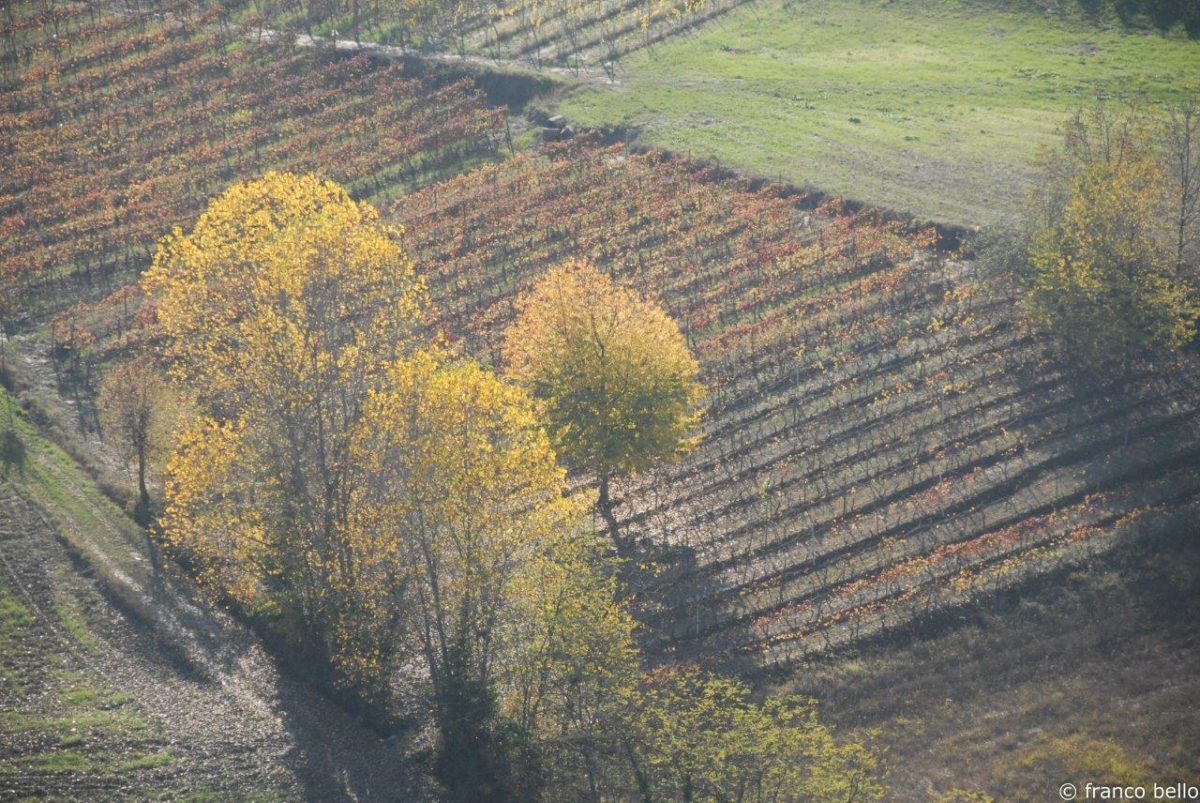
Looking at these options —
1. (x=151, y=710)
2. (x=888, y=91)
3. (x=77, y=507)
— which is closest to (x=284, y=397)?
(x=151, y=710)

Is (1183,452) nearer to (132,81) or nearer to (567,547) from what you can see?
(567,547)

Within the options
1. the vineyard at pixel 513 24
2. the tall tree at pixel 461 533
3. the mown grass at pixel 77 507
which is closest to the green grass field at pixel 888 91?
the vineyard at pixel 513 24

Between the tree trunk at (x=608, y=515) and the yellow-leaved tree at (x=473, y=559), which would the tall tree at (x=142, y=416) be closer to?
the yellow-leaved tree at (x=473, y=559)

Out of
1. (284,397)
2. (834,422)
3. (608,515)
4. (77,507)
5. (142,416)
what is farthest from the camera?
(834,422)

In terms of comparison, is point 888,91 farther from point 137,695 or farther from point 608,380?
point 137,695

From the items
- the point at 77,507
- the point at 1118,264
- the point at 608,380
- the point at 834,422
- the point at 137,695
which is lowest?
the point at 137,695

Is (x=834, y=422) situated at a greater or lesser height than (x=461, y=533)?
lesser

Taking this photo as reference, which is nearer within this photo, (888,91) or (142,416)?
(142,416)
